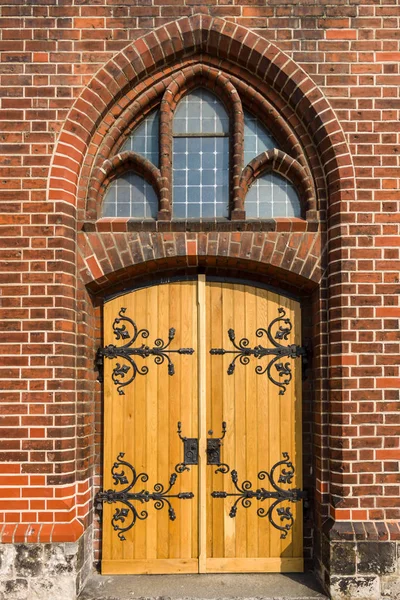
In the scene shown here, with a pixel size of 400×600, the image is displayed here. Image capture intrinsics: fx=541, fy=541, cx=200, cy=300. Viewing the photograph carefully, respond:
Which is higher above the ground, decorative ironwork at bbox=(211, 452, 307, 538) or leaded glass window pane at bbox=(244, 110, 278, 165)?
leaded glass window pane at bbox=(244, 110, 278, 165)

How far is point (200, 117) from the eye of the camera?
4617 millimetres

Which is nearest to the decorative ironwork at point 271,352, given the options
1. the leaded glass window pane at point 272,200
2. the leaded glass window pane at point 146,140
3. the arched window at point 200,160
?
the leaded glass window pane at point 272,200

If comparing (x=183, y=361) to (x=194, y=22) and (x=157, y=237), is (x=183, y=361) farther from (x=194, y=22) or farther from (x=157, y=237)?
(x=194, y=22)

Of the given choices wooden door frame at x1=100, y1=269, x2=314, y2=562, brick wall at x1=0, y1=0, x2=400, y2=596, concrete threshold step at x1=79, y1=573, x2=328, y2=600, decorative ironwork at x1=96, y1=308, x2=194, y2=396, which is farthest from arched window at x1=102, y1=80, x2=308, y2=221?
concrete threshold step at x1=79, y1=573, x2=328, y2=600

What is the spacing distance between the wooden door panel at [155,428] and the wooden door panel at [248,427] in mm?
170

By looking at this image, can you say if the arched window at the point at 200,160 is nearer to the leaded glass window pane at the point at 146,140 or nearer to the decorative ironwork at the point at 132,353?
the leaded glass window pane at the point at 146,140

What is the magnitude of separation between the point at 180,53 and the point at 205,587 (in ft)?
14.0

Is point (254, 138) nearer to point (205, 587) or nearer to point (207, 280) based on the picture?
point (207, 280)

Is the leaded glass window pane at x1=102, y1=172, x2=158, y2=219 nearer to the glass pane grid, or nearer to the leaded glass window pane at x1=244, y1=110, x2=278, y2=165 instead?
the glass pane grid

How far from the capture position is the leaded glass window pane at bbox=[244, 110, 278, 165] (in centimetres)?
459

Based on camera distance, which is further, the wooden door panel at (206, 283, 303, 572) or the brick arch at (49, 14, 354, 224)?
the wooden door panel at (206, 283, 303, 572)

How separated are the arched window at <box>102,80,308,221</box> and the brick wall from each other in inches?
9.2

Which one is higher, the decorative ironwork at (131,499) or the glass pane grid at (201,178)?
the glass pane grid at (201,178)

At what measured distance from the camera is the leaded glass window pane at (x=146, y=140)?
4578 mm
